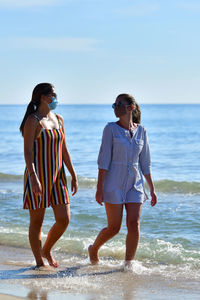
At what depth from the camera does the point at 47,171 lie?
18.2 feet

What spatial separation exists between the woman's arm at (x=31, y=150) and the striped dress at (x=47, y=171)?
0.27 ft

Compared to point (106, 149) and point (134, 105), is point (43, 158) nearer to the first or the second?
point (106, 149)

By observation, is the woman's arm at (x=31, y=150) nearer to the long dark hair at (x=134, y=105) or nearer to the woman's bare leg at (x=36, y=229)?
the woman's bare leg at (x=36, y=229)

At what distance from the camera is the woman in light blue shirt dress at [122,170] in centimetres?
560

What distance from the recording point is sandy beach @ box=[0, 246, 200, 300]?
4.95 meters

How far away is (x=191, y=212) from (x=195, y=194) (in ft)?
7.48

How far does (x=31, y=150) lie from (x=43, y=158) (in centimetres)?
16

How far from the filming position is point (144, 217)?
8.78 m

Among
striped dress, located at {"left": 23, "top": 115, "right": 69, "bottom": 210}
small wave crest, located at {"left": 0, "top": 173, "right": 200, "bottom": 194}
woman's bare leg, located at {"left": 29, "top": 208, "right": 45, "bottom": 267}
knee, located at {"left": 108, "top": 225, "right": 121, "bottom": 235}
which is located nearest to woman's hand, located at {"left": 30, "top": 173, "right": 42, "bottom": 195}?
striped dress, located at {"left": 23, "top": 115, "right": 69, "bottom": 210}

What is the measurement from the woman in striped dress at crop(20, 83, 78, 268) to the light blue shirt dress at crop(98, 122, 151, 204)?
1.32ft

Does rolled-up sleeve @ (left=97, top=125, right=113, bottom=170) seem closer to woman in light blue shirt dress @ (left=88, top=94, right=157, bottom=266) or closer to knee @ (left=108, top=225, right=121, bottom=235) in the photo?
woman in light blue shirt dress @ (left=88, top=94, right=157, bottom=266)

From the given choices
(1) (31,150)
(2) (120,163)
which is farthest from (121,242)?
(1) (31,150)

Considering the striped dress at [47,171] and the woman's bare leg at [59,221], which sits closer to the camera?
the striped dress at [47,171]

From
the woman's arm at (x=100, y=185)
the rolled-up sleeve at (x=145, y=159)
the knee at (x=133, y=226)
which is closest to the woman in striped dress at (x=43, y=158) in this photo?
the woman's arm at (x=100, y=185)
